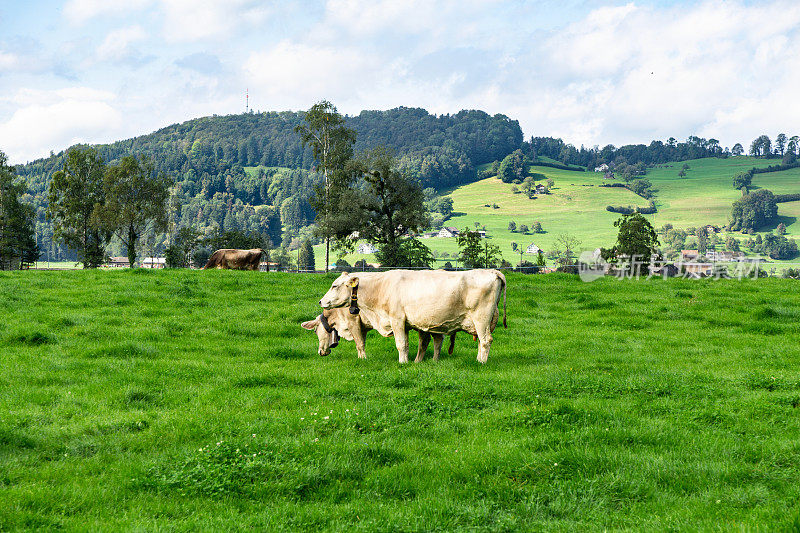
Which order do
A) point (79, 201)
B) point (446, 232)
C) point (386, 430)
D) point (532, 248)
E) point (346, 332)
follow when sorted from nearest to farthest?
point (386, 430) → point (346, 332) → point (79, 201) → point (532, 248) → point (446, 232)

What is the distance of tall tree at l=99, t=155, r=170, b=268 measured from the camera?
2452 inches

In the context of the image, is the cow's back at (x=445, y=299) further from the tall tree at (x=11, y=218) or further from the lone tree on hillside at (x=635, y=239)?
the tall tree at (x=11, y=218)

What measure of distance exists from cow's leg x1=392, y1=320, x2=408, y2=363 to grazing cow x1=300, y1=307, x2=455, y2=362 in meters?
0.55

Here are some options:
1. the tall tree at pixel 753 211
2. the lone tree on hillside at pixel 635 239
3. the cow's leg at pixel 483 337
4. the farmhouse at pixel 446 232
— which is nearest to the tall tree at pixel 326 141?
the lone tree on hillside at pixel 635 239

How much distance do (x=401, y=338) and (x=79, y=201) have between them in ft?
209

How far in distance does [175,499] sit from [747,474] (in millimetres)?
6733

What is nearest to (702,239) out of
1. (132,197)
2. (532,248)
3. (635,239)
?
(532,248)

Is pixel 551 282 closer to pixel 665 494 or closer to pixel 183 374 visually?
pixel 183 374

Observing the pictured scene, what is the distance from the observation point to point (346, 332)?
1514 centimetres

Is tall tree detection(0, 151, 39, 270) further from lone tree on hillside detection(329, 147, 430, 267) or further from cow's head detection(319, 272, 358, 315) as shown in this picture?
cow's head detection(319, 272, 358, 315)

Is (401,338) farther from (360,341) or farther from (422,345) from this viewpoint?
(360,341)

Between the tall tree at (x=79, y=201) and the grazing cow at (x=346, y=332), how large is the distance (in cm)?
5881

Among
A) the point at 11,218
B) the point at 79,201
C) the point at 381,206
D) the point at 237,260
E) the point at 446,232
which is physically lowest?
the point at 237,260

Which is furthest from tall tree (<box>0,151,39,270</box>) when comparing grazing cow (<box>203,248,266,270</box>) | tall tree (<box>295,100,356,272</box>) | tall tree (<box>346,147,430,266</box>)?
tall tree (<box>346,147,430,266</box>)
